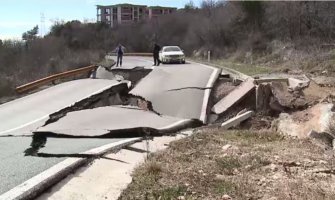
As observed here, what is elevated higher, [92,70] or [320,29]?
[320,29]

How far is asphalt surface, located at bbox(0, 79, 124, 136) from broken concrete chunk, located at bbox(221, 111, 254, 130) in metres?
5.29

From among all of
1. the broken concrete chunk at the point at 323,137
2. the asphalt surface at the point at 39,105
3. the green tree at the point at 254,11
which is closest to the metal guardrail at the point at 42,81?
the asphalt surface at the point at 39,105

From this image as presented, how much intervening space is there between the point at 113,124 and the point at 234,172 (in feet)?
18.9

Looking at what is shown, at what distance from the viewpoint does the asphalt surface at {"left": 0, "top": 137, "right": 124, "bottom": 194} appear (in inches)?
289

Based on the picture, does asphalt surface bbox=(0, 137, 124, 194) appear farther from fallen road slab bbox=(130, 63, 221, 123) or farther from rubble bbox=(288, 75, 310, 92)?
rubble bbox=(288, 75, 310, 92)

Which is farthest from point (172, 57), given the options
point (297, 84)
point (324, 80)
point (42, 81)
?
point (297, 84)

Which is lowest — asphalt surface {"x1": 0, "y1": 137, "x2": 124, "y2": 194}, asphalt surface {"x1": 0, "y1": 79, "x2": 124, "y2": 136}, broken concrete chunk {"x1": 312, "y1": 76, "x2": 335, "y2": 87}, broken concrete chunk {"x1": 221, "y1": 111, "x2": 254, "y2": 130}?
asphalt surface {"x1": 0, "y1": 79, "x2": 124, "y2": 136}

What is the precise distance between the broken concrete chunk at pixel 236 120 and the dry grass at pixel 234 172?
3.08 metres

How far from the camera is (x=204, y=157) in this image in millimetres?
8328

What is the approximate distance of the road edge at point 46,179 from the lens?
6.24 metres

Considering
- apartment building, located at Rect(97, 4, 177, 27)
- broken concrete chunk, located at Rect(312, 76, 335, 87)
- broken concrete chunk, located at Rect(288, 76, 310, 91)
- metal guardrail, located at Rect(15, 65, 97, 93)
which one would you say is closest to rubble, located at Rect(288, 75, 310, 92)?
broken concrete chunk, located at Rect(288, 76, 310, 91)

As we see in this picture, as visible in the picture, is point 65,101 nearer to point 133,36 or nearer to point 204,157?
point 204,157

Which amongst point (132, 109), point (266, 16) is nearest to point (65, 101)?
point (132, 109)

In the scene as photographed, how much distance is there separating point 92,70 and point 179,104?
562 inches
